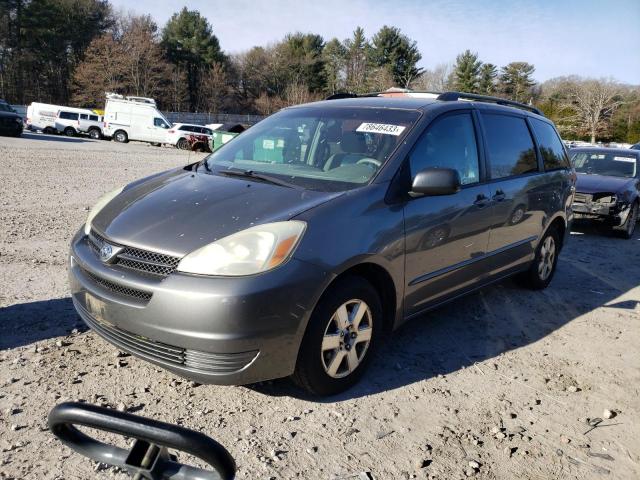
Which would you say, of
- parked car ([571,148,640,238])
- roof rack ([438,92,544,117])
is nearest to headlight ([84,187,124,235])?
roof rack ([438,92,544,117])

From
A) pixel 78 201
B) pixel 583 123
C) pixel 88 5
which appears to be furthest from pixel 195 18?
pixel 78 201

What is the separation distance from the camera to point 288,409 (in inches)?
115

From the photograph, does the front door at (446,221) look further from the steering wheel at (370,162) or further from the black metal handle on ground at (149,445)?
the black metal handle on ground at (149,445)

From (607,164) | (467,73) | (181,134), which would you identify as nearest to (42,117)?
(181,134)

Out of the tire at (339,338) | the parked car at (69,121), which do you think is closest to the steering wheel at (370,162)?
the tire at (339,338)

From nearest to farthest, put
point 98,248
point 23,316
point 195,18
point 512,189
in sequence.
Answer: point 98,248 < point 23,316 < point 512,189 < point 195,18

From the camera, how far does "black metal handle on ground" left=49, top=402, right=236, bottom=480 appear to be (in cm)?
111

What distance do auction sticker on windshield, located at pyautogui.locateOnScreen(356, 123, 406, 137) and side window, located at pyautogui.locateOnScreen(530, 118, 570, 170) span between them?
2.26 meters

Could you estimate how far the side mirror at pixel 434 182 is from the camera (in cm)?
326

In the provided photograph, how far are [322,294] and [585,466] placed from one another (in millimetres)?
1639

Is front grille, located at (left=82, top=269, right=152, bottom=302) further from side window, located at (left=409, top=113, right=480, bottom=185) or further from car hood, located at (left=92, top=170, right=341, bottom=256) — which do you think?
side window, located at (left=409, top=113, right=480, bottom=185)

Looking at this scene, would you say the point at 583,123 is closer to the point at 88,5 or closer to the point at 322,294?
the point at 88,5

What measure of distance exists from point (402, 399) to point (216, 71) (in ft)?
208

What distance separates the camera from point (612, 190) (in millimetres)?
8922
